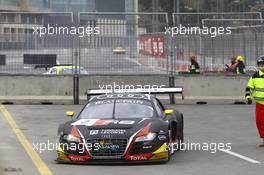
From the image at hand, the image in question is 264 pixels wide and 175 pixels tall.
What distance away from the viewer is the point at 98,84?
24.9 meters

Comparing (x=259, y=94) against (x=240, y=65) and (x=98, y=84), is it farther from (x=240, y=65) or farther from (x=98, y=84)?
(x=240, y=65)

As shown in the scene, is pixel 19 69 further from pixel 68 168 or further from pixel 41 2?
pixel 41 2

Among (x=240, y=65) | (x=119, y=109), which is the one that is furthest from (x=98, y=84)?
(x=119, y=109)

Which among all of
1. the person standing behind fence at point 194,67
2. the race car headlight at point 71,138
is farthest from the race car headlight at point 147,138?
the person standing behind fence at point 194,67

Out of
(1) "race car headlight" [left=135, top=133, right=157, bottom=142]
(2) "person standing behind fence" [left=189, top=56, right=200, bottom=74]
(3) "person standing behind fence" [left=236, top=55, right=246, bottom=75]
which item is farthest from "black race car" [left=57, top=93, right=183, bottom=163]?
(3) "person standing behind fence" [left=236, top=55, right=246, bottom=75]

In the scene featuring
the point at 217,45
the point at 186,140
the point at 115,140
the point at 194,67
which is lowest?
the point at 186,140

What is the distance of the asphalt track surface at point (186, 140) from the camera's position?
36.2 ft

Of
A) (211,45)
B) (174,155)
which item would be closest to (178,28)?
(211,45)

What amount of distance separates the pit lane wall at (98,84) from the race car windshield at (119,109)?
38.9 ft

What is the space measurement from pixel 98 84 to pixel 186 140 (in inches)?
393

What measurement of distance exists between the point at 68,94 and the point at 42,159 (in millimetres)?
12864

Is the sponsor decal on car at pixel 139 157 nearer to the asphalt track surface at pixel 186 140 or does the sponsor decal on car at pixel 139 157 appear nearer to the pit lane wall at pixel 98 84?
the asphalt track surface at pixel 186 140

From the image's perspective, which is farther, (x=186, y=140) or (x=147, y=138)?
(x=186, y=140)

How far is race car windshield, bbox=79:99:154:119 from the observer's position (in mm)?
12430
